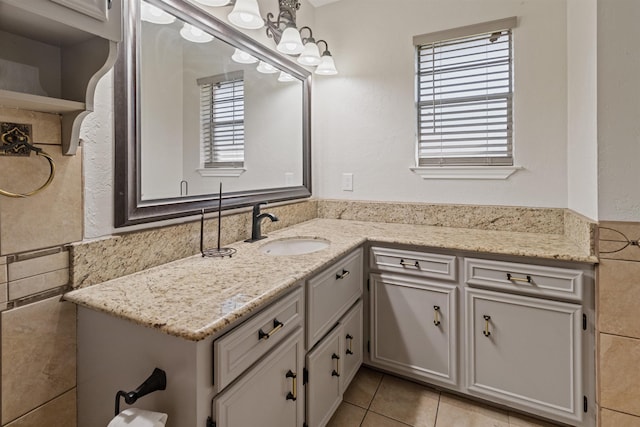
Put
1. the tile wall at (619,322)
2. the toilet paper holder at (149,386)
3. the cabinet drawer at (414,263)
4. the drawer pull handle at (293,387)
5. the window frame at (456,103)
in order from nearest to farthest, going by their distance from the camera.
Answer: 1. the toilet paper holder at (149,386)
2. the drawer pull handle at (293,387)
3. the tile wall at (619,322)
4. the cabinet drawer at (414,263)
5. the window frame at (456,103)

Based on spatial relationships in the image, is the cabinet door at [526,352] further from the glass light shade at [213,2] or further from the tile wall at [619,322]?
the glass light shade at [213,2]

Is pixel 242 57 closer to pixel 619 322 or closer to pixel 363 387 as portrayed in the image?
pixel 363 387

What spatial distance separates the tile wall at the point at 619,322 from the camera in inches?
53.6

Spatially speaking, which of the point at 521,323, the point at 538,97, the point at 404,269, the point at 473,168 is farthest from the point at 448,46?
the point at 521,323

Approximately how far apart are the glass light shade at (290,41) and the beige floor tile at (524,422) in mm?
2282

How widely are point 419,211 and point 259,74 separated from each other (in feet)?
4.38

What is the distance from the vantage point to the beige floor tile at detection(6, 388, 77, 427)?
0.98 metres

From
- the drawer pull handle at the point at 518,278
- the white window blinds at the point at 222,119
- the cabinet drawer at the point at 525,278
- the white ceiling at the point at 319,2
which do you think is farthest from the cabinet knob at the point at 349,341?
the white ceiling at the point at 319,2

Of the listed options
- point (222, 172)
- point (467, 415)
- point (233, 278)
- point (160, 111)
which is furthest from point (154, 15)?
point (467, 415)

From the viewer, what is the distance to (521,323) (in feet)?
5.19

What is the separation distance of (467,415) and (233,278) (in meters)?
1.41

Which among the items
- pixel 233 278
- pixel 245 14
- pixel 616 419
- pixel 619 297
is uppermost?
pixel 245 14

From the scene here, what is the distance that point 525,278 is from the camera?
61.3 inches

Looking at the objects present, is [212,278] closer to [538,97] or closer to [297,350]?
[297,350]
